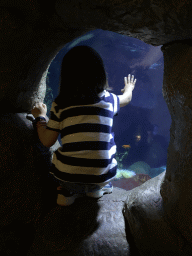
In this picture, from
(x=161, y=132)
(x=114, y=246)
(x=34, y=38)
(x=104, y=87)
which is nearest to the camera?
(x=114, y=246)

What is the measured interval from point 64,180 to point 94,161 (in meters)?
0.29

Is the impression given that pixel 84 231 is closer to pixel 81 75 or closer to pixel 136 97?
pixel 81 75

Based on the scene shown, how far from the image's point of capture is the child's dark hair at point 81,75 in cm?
114

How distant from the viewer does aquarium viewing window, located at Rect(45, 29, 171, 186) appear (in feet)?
29.3

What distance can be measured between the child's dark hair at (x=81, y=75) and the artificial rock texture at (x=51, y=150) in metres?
0.23

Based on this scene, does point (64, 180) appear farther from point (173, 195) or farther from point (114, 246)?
point (173, 195)

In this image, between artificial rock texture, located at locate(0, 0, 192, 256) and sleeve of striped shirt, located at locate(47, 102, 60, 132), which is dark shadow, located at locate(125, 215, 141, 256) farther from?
sleeve of striped shirt, located at locate(47, 102, 60, 132)

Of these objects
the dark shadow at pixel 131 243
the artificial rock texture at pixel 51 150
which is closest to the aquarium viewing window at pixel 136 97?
the artificial rock texture at pixel 51 150

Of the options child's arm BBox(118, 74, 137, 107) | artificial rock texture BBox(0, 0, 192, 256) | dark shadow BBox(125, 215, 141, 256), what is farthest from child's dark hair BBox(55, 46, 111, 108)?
dark shadow BBox(125, 215, 141, 256)

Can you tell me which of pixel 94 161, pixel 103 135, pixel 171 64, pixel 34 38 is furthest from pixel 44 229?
pixel 34 38

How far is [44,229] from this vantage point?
4.34ft

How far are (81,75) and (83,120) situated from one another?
32 cm

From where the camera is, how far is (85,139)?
1200 millimetres

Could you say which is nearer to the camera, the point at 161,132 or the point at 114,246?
the point at 114,246
